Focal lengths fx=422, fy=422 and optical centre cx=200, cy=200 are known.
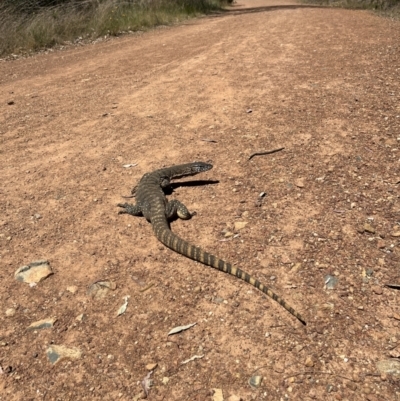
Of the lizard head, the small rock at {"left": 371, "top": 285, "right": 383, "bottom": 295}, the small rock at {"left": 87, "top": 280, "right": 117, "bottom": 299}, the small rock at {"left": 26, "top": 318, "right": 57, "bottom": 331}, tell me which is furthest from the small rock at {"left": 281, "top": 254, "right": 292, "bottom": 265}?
the small rock at {"left": 26, "top": 318, "right": 57, "bottom": 331}

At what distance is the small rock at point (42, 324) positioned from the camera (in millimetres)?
3296

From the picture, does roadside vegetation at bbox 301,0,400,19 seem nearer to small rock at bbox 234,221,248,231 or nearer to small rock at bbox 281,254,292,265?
small rock at bbox 234,221,248,231

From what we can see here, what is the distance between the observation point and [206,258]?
3674mm

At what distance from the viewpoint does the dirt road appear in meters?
2.85

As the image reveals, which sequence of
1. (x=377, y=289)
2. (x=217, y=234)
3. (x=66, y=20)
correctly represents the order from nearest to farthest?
(x=377, y=289) < (x=217, y=234) < (x=66, y=20)

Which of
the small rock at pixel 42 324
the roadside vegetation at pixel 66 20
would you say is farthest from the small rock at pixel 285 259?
the roadside vegetation at pixel 66 20

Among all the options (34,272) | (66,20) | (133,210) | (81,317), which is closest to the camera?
(81,317)

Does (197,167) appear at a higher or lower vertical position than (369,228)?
higher

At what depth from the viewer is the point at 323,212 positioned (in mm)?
4199

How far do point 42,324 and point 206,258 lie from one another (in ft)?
4.67

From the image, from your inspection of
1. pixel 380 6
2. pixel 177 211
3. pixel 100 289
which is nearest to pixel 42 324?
pixel 100 289

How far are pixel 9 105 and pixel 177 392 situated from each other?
297 inches

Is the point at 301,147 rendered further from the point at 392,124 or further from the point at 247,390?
the point at 247,390

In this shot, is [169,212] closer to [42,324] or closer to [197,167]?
[197,167]
